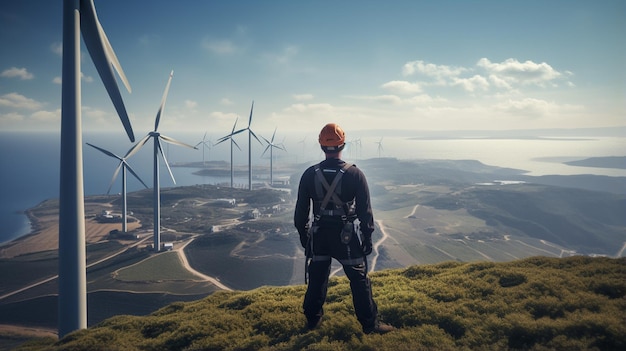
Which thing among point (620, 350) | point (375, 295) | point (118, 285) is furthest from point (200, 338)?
point (118, 285)

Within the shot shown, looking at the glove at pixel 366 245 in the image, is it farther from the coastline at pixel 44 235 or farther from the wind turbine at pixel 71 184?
the coastline at pixel 44 235

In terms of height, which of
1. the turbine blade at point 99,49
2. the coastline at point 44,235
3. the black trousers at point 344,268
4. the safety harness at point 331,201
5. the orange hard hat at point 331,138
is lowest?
the coastline at point 44,235

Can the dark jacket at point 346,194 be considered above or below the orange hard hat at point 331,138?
below

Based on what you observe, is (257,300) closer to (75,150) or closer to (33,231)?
(75,150)

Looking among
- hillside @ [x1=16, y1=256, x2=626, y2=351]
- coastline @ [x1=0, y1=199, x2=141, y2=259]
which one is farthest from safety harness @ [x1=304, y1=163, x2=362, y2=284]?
coastline @ [x1=0, y1=199, x2=141, y2=259]

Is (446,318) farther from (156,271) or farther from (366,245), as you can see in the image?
(156,271)

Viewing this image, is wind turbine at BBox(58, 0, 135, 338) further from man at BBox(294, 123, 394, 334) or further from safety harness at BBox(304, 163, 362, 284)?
safety harness at BBox(304, 163, 362, 284)

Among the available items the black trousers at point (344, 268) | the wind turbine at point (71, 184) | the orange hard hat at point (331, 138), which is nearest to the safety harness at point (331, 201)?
the black trousers at point (344, 268)
